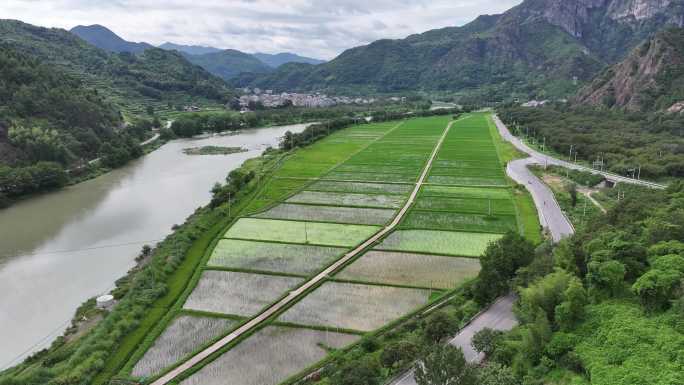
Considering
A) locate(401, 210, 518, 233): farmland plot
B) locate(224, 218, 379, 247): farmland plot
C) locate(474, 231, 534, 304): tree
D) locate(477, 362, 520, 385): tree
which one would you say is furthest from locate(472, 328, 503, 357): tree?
locate(401, 210, 518, 233): farmland plot

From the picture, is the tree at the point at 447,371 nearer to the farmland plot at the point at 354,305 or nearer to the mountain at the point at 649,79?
the farmland plot at the point at 354,305

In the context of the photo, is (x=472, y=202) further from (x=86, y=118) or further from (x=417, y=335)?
(x=86, y=118)

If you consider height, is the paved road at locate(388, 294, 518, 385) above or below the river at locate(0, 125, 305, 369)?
above

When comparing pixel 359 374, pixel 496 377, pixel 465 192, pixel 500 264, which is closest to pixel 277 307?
pixel 359 374

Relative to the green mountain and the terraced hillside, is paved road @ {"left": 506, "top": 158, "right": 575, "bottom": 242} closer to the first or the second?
the terraced hillside

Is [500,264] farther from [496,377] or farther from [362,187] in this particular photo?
[362,187]

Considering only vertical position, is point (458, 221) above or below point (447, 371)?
below
